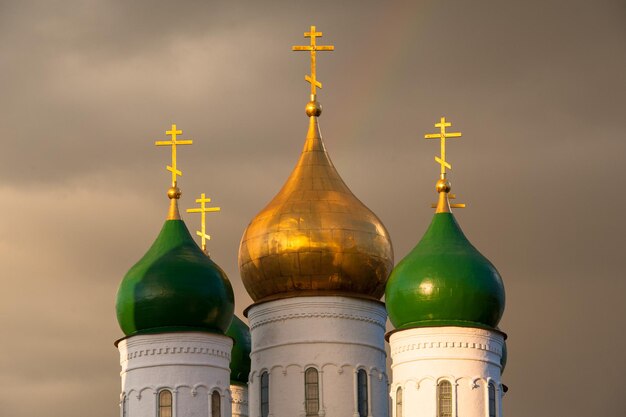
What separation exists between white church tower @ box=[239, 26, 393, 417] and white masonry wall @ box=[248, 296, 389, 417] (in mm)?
20

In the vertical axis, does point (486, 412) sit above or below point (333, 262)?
below

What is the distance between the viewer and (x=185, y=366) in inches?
2036

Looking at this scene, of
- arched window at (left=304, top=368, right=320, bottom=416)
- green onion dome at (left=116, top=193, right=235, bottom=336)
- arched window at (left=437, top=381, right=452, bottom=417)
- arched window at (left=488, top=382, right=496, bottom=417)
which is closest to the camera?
arched window at (left=437, top=381, right=452, bottom=417)

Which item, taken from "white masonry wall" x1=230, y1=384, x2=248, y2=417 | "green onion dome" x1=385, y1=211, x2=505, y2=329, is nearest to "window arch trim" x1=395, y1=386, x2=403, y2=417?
"green onion dome" x1=385, y1=211, x2=505, y2=329

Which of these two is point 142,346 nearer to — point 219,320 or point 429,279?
point 219,320

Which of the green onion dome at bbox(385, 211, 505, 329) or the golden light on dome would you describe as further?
the golden light on dome

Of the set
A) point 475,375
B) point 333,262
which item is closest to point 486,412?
point 475,375

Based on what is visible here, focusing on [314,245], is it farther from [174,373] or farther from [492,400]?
[492,400]

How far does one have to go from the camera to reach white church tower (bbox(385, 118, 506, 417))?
50.7 metres

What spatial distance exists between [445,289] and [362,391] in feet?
11.0

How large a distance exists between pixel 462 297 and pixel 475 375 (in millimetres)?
1511

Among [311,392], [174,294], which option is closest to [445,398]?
[311,392]

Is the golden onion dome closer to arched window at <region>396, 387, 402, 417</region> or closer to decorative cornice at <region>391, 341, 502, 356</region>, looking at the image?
decorative cornice at <region>391, 341, 502, 356</region>

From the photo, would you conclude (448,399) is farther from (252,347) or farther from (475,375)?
(252,347)
